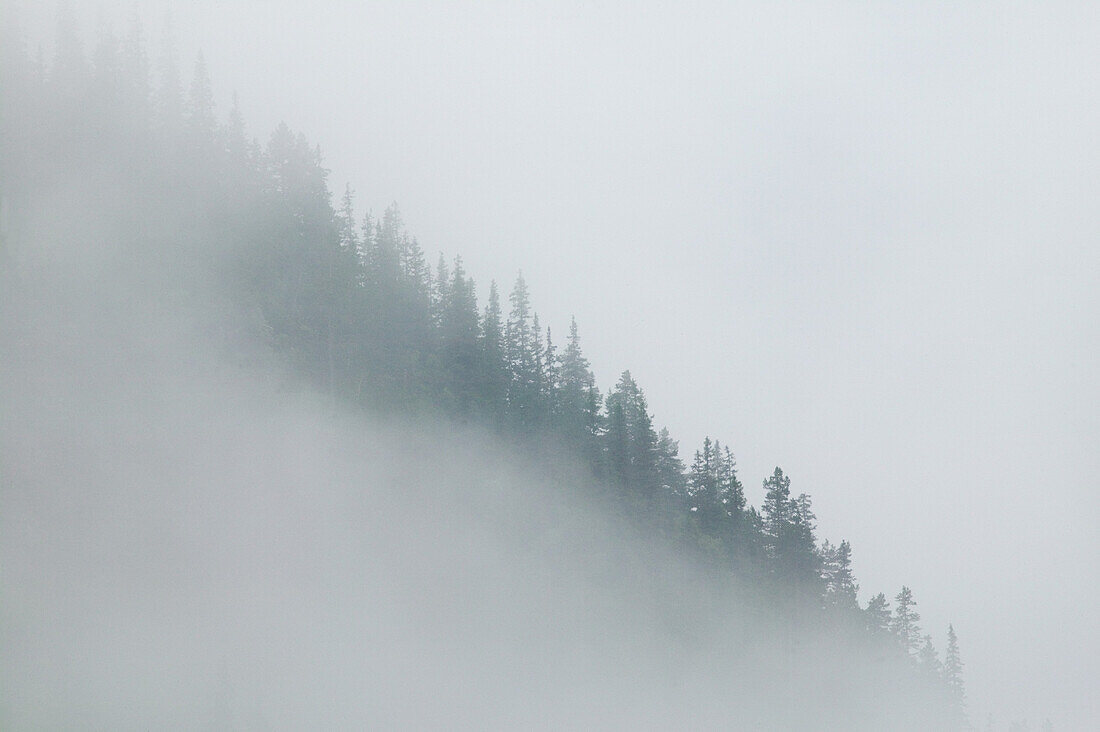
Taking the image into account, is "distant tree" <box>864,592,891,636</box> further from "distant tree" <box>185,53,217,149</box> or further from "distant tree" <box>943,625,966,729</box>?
"distant tree" <box>185,53,217,149</box>

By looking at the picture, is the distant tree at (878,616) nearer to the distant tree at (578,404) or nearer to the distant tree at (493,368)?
the distant tree at (578,404)

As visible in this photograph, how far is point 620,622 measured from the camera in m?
86.4

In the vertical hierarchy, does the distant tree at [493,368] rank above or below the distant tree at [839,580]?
above

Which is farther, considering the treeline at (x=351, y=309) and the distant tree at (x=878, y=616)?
the distant tree at (x=878, y=616)

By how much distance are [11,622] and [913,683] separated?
67.8 meters

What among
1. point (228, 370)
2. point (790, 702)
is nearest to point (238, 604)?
point (228, 370)

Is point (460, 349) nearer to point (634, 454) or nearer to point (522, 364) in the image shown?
point (522, 364)

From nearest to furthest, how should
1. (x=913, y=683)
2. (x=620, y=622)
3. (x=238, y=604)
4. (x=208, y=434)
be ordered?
(x=238, y=604) → (x=208, y=434) → (x=620, y=622) → (x=913, y=683)

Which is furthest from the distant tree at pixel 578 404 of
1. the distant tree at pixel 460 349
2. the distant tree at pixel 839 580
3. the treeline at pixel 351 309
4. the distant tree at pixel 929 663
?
the distant tree at pixel 929 663

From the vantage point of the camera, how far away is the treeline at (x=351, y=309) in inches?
3462

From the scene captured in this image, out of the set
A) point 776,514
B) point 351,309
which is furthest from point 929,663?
point 351,309

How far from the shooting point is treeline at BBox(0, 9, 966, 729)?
87938 millimetres

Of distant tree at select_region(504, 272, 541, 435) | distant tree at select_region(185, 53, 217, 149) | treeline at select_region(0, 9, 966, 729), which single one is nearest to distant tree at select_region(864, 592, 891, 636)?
treeline at select_region(0, 9, 966, 729)

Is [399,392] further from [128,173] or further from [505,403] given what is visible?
[128,173]
